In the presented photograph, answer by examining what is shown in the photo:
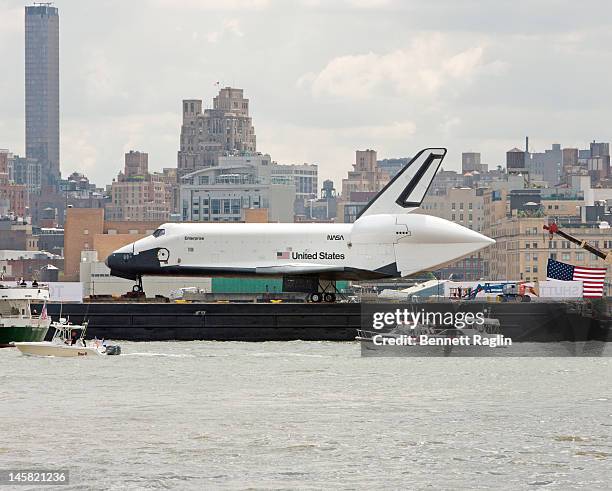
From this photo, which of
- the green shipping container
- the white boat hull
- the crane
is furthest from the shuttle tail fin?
the green shipping container

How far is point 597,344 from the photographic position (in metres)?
89.9

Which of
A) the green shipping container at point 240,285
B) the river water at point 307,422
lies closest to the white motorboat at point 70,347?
the river water at point 307,422

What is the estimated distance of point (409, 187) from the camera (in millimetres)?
93375

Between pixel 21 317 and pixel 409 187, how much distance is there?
22463mm

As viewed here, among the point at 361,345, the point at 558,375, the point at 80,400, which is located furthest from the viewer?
the point at 361,345

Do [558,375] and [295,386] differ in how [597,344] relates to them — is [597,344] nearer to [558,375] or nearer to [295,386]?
[558,375]

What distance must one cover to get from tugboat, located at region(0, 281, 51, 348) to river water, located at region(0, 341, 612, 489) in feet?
17.1

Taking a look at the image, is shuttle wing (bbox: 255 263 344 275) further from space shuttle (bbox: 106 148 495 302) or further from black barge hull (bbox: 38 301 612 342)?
black barge hull (bbox: 38 301 612 342)

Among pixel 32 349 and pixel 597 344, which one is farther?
pixel 597 344

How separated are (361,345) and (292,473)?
41614 mm

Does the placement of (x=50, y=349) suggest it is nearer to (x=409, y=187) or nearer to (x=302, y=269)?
(x=302, y=269)

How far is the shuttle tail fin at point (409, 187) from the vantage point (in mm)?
92875

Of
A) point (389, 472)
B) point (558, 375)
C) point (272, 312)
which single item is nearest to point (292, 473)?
point (389, 472)

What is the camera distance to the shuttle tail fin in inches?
3656
